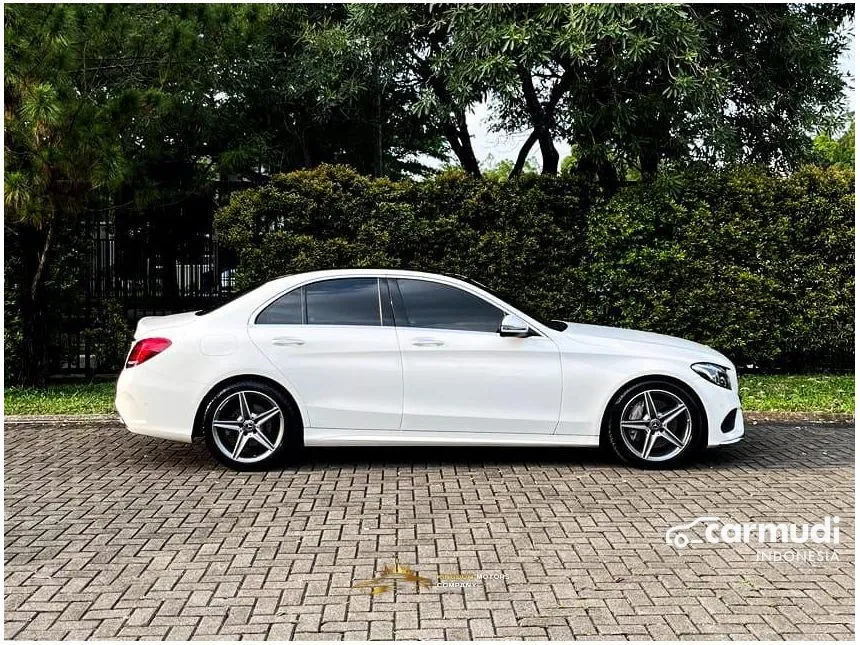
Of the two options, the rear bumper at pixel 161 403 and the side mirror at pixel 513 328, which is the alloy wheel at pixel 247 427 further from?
the side mirror at pixel 513 328

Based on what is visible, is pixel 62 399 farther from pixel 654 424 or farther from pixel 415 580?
pixel 415 580

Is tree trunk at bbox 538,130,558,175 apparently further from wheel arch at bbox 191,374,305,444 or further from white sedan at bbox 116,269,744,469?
wheel arch at bbox 191,374,305,444

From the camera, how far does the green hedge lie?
1354 centimetres

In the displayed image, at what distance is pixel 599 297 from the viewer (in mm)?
14023

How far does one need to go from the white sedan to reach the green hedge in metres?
5.38

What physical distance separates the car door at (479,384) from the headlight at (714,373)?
1167mm

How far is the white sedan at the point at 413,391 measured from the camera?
815cm

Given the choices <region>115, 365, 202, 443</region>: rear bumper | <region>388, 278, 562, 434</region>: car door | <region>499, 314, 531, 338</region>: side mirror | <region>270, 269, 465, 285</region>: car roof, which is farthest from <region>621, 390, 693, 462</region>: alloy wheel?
<region>115, 365, 202, 443</region>: rear bumper

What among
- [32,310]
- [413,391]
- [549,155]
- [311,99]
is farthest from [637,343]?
[311,99]

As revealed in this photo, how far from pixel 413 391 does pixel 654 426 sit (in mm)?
2016

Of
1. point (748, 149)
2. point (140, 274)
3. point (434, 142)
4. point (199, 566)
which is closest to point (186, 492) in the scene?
point (199, 566)

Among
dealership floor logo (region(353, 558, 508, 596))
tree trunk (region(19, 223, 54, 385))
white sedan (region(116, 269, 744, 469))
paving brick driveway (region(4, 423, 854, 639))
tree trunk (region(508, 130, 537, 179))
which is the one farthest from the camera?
tree trunk (region(508, 130, 537, 179))

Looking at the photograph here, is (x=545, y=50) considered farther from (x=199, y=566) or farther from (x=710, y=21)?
(x=199, y=566)

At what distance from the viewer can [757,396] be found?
1202cm
